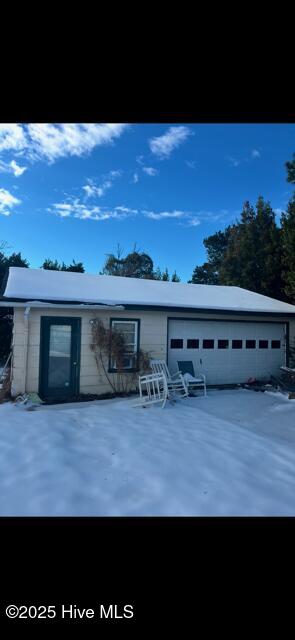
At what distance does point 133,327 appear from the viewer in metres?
8.52

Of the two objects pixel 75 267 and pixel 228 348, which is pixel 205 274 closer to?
pixel 75 267

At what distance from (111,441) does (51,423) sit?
4.31 feet

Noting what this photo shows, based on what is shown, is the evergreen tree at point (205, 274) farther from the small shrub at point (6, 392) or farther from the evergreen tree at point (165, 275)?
the small shrub at point (6, 392)

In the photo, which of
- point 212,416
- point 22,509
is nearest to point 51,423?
point 22,509

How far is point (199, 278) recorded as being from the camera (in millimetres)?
29719

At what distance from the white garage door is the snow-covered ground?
9.68 feet

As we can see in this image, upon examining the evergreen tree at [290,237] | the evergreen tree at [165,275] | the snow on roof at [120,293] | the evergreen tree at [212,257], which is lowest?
the snow on roof at [120,293]

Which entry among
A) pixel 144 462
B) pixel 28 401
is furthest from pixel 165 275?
pixel 144 462

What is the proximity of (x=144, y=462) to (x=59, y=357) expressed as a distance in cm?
463

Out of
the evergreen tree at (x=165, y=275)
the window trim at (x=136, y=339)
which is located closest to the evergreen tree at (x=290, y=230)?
the window trim at (x=136, y=339)

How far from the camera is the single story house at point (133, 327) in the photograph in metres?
7.42

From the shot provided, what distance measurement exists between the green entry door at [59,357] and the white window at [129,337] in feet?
3.66
